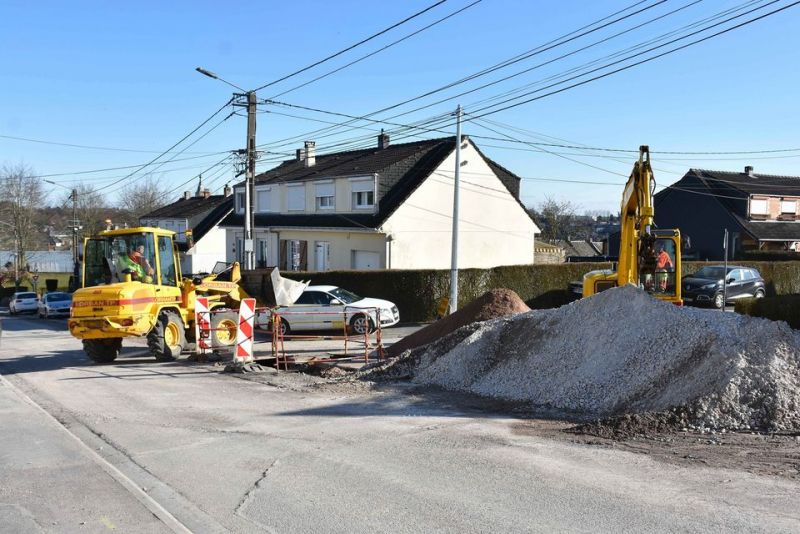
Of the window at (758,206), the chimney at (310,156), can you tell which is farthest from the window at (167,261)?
the window at (758,206)


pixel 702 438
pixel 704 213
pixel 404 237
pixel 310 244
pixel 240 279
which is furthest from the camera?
pixel 704 213

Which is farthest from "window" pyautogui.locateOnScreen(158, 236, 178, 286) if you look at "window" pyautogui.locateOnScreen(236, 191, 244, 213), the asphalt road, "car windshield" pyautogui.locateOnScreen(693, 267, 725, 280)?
"car windshield" pyautogui.locateOnScreen(693, 267, 725, 280)

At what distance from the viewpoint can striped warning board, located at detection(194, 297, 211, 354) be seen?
52.3 feet

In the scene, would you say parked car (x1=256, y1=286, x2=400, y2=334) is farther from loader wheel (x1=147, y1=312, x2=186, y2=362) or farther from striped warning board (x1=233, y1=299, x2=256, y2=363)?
striped warning board (x1=233, y1=299, x2=256, y2=363)

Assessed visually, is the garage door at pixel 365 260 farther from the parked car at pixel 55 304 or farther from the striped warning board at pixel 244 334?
the striped warning board at pixel 244 334

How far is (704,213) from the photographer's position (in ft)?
156

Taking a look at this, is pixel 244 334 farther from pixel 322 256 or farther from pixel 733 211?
pixel 733 211

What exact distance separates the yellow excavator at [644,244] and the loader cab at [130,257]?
34.1ft

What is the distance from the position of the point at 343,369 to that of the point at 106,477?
7.42 meters

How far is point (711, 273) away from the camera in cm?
2736

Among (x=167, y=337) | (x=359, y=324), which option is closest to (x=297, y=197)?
(x=359, y=324)

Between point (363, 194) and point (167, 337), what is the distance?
729 inches

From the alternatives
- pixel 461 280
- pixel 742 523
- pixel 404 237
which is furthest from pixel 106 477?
pixel 404 237

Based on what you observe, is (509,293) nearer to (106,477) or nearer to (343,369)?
(343,369)
